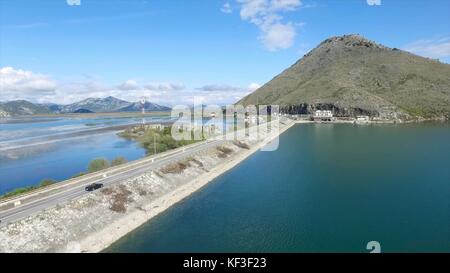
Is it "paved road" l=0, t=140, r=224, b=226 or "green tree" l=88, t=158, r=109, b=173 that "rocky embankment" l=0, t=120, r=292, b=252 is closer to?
"paved road" l=0, t=140, r=224, b=226

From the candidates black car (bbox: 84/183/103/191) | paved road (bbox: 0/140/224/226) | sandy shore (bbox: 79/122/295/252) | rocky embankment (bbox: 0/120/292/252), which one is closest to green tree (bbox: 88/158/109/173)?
paved road (bbox: 0/140/224/226)

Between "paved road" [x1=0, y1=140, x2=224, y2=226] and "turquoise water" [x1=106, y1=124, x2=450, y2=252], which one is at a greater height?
"paved road" [x1=0, y1=140, x2=224, y2=226]

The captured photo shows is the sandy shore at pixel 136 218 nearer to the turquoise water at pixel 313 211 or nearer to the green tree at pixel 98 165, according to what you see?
the turquoise water at pixel 313 211

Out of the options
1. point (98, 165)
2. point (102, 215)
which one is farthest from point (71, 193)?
point (98, 165)

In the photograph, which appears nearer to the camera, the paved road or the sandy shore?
the sandy shore
